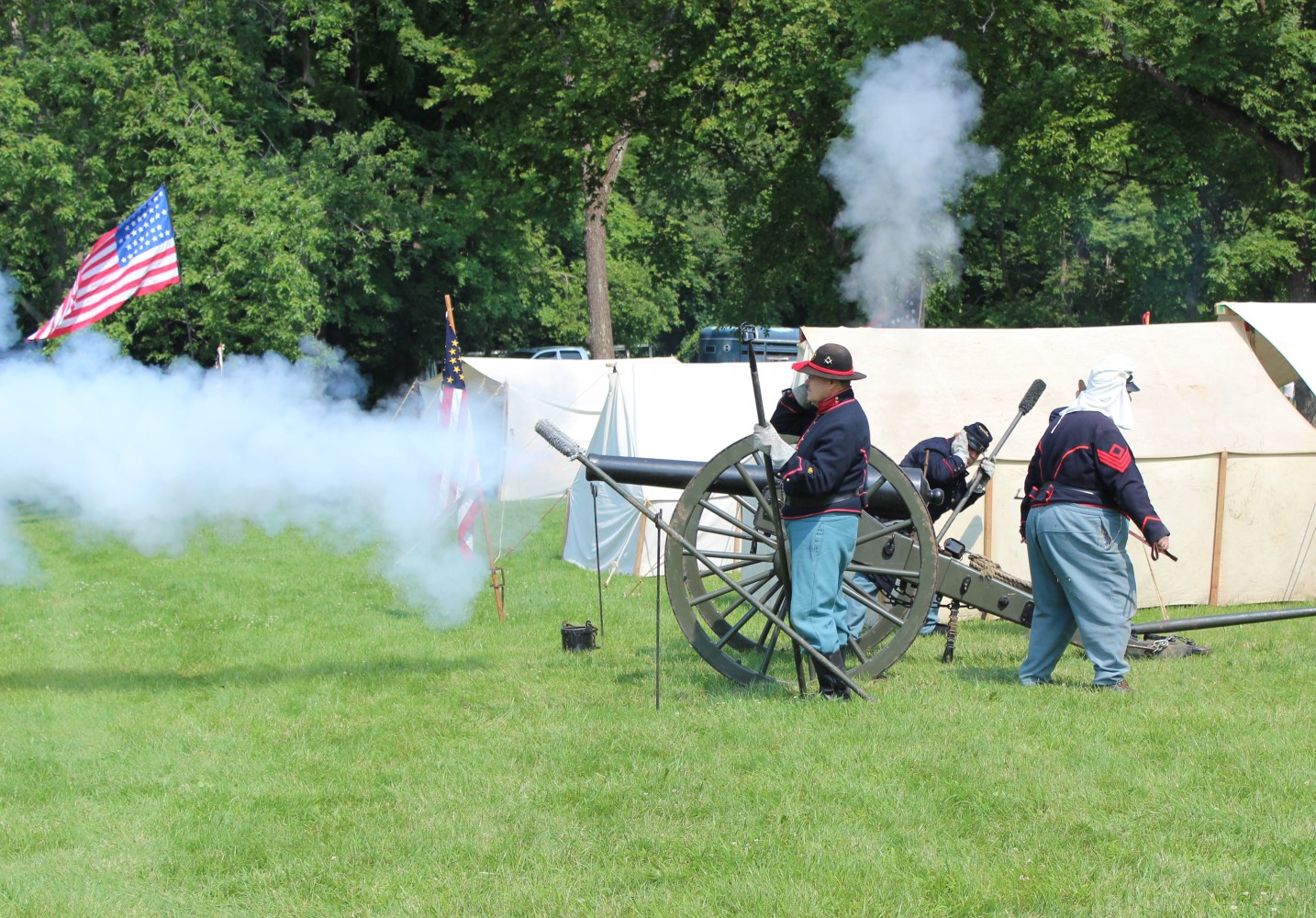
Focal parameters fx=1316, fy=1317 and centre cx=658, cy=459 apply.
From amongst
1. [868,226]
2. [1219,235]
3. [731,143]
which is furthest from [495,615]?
[1219,235]

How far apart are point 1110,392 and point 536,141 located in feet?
56.2

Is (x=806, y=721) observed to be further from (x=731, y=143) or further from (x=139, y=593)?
(x=731, y=143)

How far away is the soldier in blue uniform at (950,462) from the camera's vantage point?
8438 millimetres

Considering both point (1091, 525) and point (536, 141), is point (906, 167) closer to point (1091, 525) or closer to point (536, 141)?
point (536, 141)

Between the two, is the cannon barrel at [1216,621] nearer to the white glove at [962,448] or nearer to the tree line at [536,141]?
the white glove at [962,448]

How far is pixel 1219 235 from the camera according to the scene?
2953cm

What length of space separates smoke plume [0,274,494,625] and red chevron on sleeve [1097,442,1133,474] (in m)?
4.49

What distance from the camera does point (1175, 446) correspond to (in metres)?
10.2

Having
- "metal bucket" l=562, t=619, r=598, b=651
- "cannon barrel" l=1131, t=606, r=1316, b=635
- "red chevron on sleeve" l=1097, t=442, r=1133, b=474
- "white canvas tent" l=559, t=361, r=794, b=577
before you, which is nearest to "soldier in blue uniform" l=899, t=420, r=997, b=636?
"cannon barrel" l=1131, t=606, r=1316, b=635

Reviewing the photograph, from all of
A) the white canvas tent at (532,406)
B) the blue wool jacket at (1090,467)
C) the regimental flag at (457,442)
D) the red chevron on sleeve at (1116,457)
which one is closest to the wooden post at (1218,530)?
the blue wool jacket at (1090,467)

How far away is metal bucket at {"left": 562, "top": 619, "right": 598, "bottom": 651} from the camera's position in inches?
340

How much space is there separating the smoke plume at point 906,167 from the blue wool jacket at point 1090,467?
39.4ft

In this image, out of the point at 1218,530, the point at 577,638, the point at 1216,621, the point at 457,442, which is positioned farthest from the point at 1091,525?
the point at 457,442

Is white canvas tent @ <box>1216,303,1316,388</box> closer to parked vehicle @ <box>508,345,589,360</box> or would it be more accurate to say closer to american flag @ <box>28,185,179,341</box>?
american flag @ <box>28,185,179,341</box>
